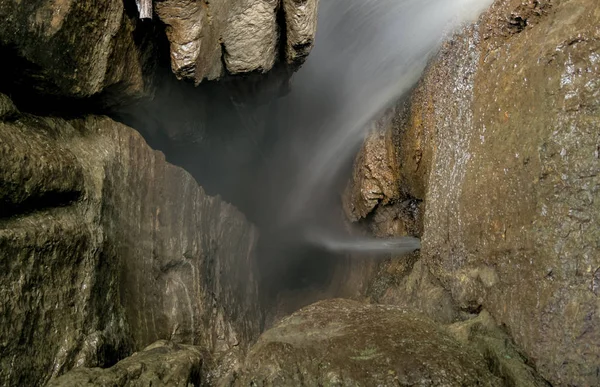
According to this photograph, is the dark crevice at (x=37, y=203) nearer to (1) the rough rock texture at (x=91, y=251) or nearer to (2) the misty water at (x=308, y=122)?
(1) the rough rock texture at (x=91, y=251)

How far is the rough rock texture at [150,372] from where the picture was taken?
8.10 ft

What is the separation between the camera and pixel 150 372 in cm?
271

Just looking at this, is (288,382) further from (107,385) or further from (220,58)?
(220,58)

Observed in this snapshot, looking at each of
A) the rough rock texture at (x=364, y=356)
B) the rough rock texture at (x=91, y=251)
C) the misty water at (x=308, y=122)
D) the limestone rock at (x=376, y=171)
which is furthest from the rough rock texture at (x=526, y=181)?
the rough rock texture at (x=91, y=251)

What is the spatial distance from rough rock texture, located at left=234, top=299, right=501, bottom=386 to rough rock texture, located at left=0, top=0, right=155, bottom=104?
2.12m

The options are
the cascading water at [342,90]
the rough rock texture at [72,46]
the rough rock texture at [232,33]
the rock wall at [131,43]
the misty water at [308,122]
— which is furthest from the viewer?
the cascading water at [342,90]

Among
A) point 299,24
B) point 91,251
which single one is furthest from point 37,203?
point 299,24

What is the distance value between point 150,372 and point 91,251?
0.91 meters

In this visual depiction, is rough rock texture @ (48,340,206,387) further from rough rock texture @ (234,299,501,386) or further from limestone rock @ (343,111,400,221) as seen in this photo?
limestone rock @ (343,111,400,221)

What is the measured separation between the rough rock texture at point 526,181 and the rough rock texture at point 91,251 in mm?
1895

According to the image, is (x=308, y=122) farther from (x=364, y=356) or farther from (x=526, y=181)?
(x=364, y=356)

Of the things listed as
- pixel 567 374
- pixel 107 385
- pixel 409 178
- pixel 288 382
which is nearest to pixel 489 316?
pixel 567 374

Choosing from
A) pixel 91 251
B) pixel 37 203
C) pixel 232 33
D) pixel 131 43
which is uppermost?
pixel 232 33

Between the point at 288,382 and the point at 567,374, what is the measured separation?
4.94 ft
